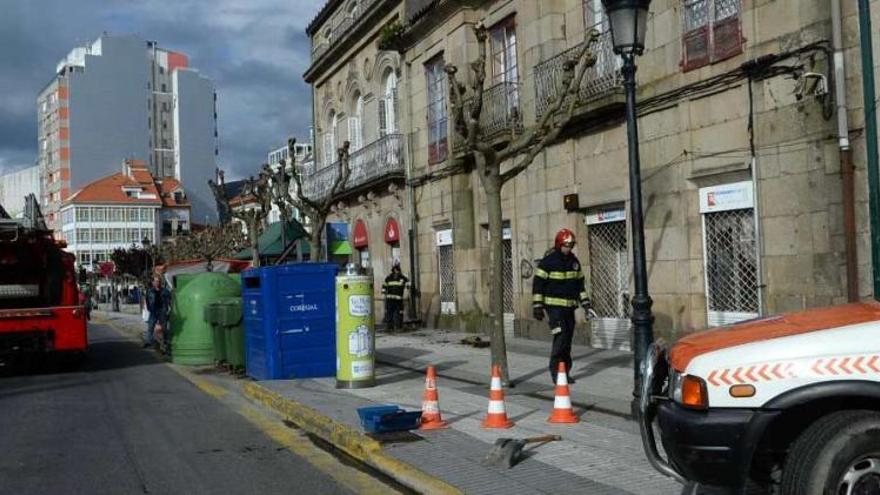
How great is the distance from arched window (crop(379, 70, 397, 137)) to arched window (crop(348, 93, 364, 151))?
2140 mm

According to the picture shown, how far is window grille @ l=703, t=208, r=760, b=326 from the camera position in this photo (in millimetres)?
12086

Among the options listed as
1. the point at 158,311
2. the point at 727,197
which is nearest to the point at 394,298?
the point at 158,311

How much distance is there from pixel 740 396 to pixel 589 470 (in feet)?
7.07

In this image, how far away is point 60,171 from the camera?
106m

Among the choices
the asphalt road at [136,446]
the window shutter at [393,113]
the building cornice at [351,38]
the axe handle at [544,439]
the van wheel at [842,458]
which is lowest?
the asphalt road at [136,446]

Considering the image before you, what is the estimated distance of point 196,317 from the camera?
15633 millimetres

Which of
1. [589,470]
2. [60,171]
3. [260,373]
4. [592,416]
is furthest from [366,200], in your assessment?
[60,171]

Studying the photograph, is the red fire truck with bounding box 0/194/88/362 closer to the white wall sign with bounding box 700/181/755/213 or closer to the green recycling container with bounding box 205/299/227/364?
the green recycling container with bounding box 205/299/227/364

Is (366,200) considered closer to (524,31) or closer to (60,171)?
(524,31)

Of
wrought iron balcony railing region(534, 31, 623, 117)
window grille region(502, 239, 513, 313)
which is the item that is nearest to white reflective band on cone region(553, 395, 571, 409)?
wrought iron balcony railing region(534, 31, 623, 117)

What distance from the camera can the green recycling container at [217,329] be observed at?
14344mm

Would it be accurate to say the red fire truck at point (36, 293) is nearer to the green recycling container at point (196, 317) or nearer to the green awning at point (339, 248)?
the green recycling container at point (196, 317)

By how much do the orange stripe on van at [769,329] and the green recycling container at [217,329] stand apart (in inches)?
407

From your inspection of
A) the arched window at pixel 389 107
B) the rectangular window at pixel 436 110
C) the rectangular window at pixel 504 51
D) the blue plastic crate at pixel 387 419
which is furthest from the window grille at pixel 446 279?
the blue plastic crate at pixel 387 419
